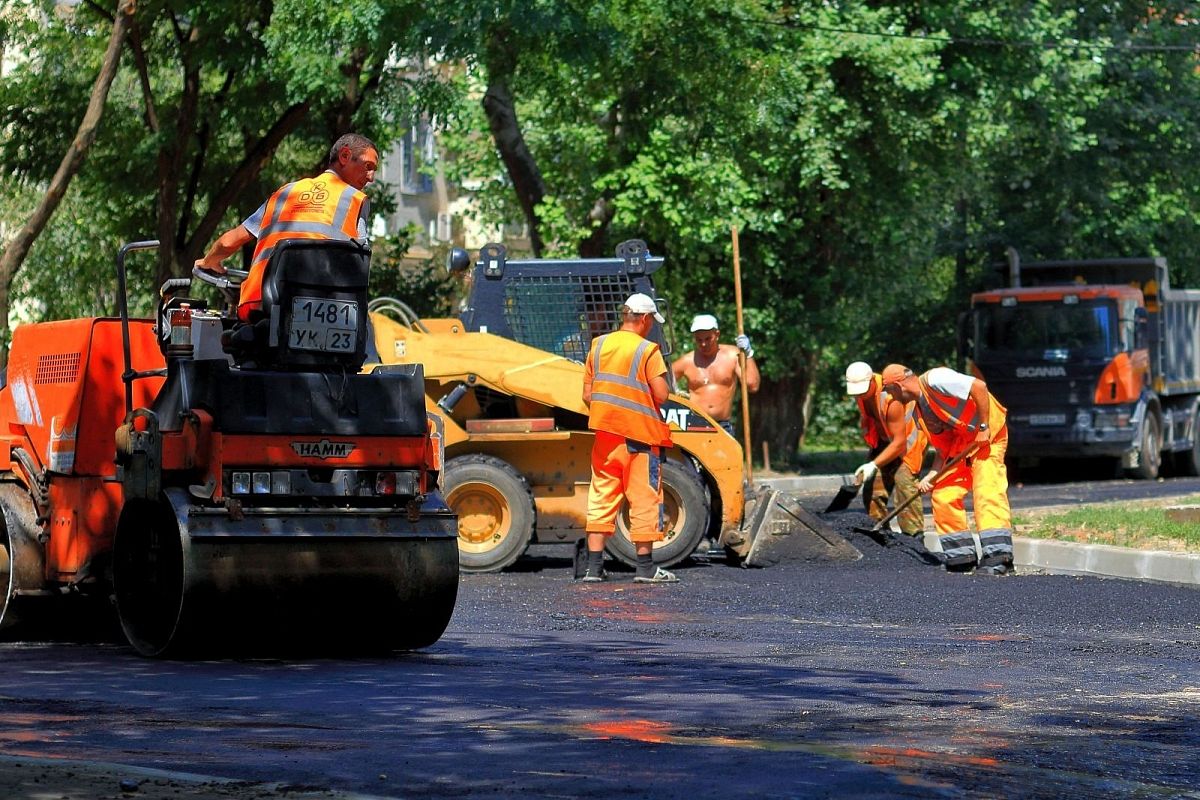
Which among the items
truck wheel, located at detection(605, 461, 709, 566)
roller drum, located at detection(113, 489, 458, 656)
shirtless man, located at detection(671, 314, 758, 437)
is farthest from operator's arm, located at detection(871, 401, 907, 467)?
roller drum, located at detection(113, 489, 458, 656)

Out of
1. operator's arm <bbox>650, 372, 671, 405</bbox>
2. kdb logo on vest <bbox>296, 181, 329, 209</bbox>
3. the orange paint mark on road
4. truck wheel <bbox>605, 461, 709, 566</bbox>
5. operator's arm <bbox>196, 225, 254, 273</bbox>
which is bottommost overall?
the orange paint mark on road

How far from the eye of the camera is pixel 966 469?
14.5 metres

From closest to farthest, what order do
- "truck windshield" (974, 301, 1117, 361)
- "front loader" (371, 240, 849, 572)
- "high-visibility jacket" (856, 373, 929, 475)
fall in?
1. "front loader" (371, 240, 849, 572)
2. "high-visibility jacket" (856, 373, 929, 475)
3. "truck windshield" (974, 301, 1117, 361)

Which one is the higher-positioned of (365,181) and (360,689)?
(365,181)

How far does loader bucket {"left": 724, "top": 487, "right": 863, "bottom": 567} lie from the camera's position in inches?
572

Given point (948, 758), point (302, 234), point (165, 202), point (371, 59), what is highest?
point (371, 59)

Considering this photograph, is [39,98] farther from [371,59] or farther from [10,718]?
[10,718]

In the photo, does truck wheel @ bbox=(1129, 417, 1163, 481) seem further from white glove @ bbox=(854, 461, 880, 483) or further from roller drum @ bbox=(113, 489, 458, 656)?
roller drum @ bbox=(113, 489, 458, 656)

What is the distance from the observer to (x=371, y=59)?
21719 mm

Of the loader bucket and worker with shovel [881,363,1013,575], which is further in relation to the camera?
the loader bucket

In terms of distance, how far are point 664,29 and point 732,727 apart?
54.1 feet

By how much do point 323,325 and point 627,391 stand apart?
455 cm

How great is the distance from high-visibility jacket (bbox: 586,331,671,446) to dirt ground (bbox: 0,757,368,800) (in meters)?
7.47

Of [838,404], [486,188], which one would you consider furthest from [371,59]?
[838,404]
